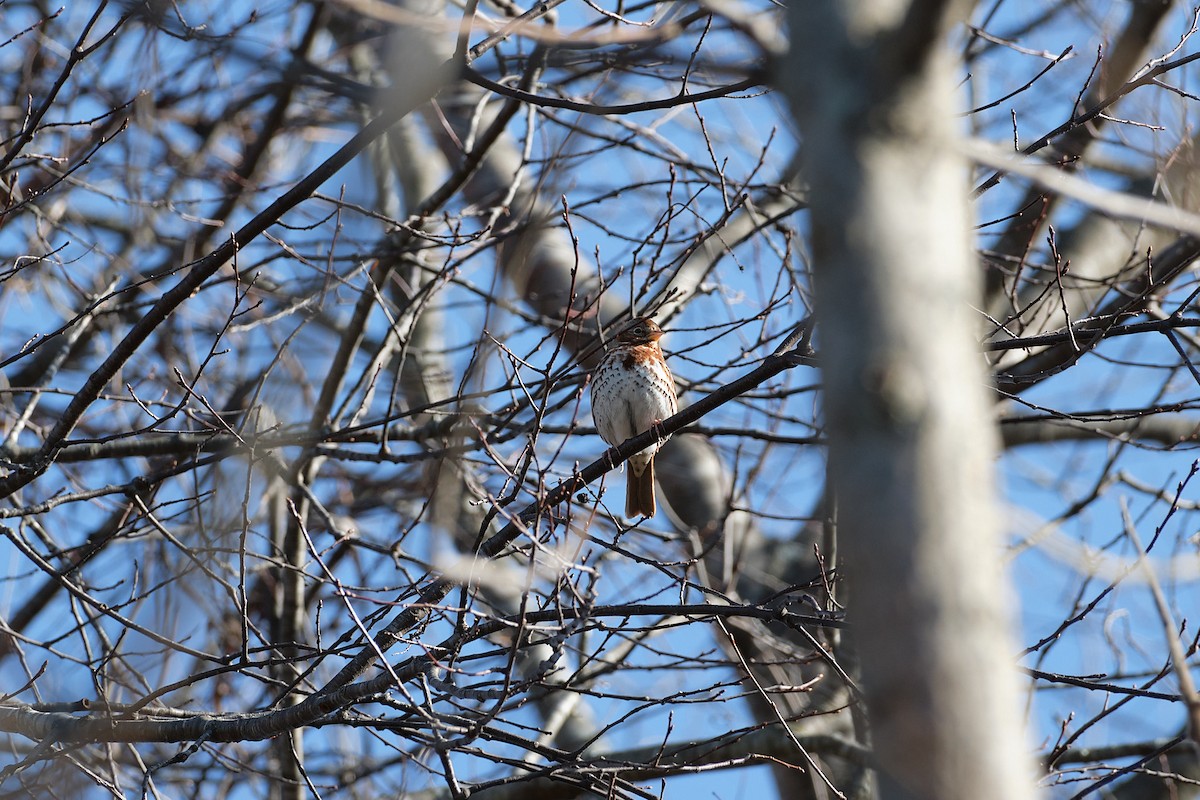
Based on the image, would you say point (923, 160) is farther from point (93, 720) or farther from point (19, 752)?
point (19, 752)

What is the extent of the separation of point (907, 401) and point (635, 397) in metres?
4.21

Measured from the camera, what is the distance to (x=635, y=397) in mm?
5570

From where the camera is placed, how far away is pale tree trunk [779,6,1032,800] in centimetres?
129

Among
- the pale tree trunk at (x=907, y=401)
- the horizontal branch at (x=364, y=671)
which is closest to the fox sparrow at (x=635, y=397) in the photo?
the horizontal branch at (x=364, y=671)

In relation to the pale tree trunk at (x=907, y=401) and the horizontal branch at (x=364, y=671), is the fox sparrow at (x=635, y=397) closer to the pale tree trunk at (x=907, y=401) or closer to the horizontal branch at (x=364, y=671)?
the horizontal branch at (x=364, y=671)

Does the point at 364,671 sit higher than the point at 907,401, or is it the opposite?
the point at 364,671

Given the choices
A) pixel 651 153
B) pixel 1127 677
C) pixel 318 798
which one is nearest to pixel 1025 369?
pixel 1127 677

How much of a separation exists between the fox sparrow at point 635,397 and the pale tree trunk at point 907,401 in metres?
3.94

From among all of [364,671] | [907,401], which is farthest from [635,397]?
[907,401]

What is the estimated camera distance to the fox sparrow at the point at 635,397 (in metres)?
5.57

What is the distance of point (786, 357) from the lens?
3.26 m

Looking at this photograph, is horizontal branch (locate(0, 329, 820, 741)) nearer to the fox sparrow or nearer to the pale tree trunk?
the pale tree trunk

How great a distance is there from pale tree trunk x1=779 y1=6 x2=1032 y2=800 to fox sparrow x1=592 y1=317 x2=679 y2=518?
12.9 ft

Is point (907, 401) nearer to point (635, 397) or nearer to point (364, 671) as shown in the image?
point (364, 671)
